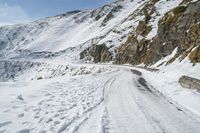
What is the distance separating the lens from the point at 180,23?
136ft

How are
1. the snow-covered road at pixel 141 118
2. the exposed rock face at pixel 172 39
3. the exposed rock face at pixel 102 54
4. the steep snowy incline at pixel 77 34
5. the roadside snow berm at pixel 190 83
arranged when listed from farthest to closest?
the steep snowy incline at pixel 77 34 < the exposed rock face at pixel 102 54 < the exposed rock face at pixel 172 39 < the roadside snow berm at pixel 190 83 < the snow-covered road at pixel 141 118

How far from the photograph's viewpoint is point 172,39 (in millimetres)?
42875

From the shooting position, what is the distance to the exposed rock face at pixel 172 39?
34.7 m

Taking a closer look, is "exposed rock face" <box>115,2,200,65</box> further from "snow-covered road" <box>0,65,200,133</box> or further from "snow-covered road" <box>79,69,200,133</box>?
"snow-covered road" <box>0,65,200,133</box>

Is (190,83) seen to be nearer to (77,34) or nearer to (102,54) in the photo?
(102,54)

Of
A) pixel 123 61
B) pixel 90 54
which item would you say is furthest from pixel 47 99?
pixel 90 54

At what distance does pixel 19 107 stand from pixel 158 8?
62.6 m

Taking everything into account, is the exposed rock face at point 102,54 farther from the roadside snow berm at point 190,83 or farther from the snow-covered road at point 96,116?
the snow-covered road at point 96,116

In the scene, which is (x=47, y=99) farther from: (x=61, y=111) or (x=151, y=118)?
(x=151, y=118)

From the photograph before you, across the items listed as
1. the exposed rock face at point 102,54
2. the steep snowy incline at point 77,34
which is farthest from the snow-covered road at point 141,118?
the steep snowy incline at point 77,34

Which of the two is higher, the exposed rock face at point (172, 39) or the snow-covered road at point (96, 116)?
the exposed rock face at point (172, 39)

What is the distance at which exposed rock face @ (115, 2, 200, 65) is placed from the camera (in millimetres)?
34678

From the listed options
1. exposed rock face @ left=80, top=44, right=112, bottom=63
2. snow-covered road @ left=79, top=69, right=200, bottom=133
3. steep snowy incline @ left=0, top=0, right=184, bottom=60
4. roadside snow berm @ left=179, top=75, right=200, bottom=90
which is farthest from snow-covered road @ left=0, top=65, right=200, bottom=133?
steep snowy incline @ left=0, top=0, right=184, bottom=60

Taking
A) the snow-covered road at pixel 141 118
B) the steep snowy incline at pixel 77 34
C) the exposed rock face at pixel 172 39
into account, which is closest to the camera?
the snow-covered road at pixel 141 118
